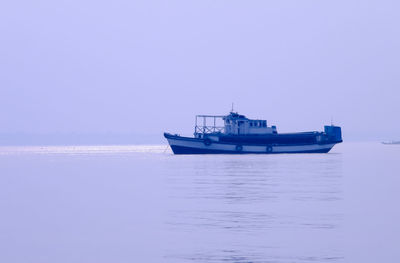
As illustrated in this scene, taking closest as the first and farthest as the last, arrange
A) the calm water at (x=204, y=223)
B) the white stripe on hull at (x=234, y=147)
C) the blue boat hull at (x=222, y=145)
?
the calm water at (x=204, y=223) < the blue boat hull at (x=222, y=145) < the white stripe on hull at (x=234, y=147)

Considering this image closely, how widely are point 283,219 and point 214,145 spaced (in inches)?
3331

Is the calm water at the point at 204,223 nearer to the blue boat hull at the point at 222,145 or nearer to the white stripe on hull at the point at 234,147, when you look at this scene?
the blue boat hull at the point at 222,145

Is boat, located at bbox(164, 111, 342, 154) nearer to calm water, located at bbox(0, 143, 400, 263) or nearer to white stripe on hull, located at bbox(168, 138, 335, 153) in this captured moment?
white stripe on hull, located at bbox(168, 138, 335, 153)

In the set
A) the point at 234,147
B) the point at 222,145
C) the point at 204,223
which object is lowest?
the point at 204,223

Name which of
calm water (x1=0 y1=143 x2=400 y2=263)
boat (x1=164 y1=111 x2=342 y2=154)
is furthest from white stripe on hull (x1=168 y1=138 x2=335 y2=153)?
calm water (x1=0 y1=143 x2=400 y2=263)

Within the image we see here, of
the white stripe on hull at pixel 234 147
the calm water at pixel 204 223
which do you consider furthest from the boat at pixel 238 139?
the calm water at pixel 204 223

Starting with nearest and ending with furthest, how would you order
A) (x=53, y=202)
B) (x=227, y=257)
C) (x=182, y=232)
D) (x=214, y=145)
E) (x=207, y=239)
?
(x=227, y=257) < (x=207, y=239) < (x=182, y=232) < (x=53, y=202) < (x=214, y=145)

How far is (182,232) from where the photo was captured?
1253 inches

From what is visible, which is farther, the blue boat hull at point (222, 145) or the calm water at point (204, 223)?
the blue boat hull at point (222, 145)

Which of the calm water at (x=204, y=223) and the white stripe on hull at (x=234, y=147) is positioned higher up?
the white stripe on hull at (x=234, y=147)

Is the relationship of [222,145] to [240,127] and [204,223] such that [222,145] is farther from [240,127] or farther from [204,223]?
[204,223]

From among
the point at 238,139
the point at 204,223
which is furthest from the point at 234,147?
the point at 204,223

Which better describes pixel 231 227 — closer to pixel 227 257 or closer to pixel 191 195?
pixel 227 257

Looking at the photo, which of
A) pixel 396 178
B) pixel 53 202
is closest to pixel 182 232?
pixel 53 202
